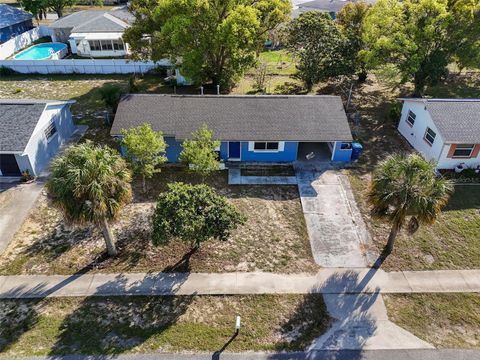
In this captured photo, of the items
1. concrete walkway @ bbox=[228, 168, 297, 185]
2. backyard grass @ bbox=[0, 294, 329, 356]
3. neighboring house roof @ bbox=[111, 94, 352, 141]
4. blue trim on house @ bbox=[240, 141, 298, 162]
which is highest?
neighboring house roof @ bbox=[111, 94, 352, 141]

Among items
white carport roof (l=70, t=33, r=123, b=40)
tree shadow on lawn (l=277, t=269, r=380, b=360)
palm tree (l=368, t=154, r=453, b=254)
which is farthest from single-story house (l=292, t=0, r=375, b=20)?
tree shadow on lawn (l=277, t=269, r=380, b=360)

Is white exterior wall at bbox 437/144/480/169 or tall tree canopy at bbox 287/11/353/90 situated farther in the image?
tall tree canopy at bbox 287/11/353/90

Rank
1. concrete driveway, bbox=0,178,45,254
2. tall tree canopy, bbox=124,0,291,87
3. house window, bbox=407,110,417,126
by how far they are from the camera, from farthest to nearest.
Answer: tall tree canopy, bbox=124,0,291,87 → house window, bbox=407,110,417,126 → concrete driveway, bbox=0,178,45,254

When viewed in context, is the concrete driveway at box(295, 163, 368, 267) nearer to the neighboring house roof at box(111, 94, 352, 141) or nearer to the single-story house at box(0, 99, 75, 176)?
the neighboring house roof at box(111, 94, 352, 141)

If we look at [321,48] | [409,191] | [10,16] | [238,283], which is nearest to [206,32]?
[321,48]

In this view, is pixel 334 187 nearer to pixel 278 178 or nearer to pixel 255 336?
pixel 278 178

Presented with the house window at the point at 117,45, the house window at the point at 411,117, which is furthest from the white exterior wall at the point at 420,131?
the house window at the point at 117,45

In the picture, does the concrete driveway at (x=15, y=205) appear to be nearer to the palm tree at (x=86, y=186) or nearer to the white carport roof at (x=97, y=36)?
the palm tree at (x=86, y=186)

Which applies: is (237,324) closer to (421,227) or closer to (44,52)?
(421,227)
